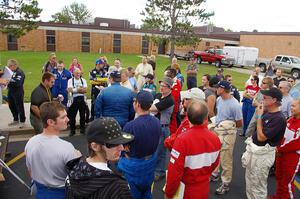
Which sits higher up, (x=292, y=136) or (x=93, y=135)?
(x=93, y=135)

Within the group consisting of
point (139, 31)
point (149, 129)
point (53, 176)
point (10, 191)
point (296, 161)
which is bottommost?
point (10, 191)

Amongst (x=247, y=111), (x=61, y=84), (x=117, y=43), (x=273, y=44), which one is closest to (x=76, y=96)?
(x=61, y=84)

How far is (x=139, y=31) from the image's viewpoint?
147ft

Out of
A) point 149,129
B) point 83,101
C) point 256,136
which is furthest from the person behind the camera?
point 83,101

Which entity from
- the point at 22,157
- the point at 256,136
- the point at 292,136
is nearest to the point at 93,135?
the point at 256,136

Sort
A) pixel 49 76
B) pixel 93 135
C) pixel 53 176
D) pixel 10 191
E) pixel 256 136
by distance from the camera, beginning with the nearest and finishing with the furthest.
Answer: pixel 93 135, pixel 53 176, pixel 256 136, pixel 10 191, pixel 49 76

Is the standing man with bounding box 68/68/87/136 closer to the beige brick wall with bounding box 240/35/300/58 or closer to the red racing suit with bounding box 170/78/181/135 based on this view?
the red racing suit with bounding box 170/78/181/135

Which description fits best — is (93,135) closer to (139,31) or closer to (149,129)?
(149,129)

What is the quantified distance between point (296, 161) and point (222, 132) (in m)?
1.26

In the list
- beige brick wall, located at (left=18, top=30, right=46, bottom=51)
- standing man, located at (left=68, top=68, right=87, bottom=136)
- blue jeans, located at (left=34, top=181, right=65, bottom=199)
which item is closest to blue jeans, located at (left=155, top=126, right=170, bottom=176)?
blue jeans, located at (left=34, top=181, right=65, bottom=199)

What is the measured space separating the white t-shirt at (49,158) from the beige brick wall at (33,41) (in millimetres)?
40498

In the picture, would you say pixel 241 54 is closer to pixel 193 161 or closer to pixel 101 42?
pixel 101 42

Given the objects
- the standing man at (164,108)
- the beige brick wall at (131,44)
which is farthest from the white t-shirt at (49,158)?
the beige brick wall at (131,44)

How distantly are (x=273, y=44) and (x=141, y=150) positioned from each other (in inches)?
1737
